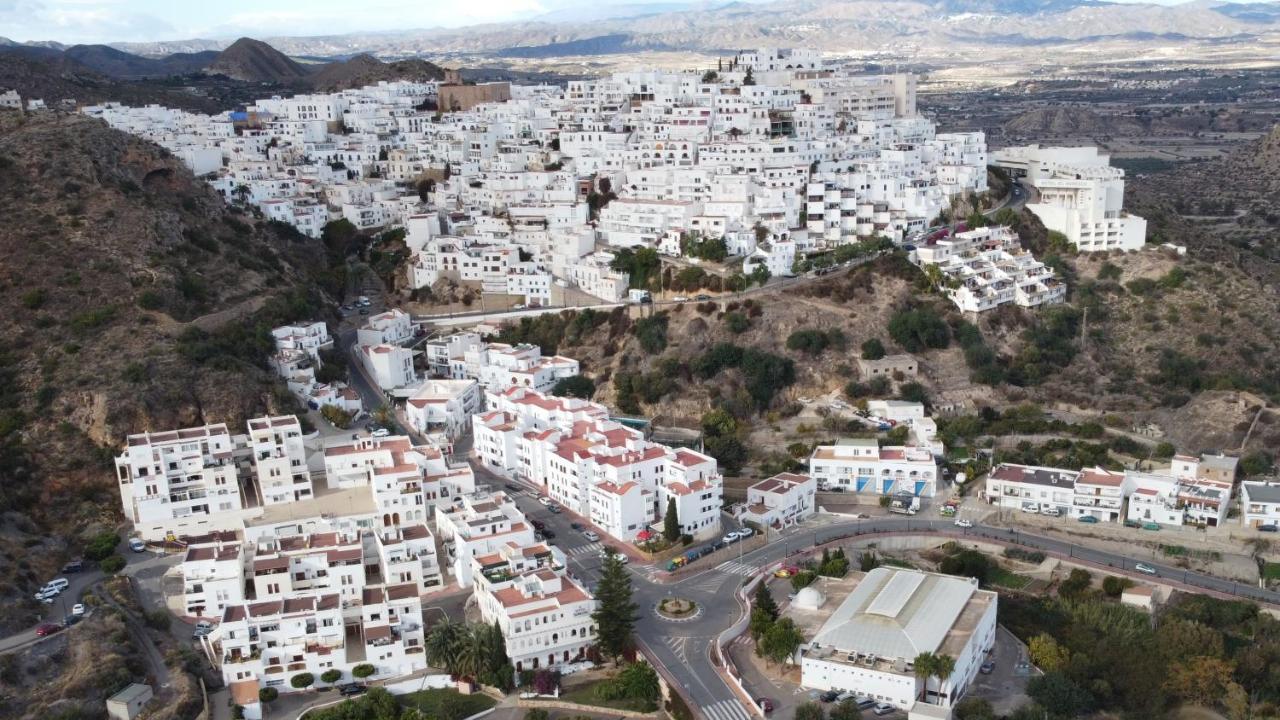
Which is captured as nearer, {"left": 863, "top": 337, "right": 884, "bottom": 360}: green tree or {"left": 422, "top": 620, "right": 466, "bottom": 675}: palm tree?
{"left": 422, "top": 620, "right": 466, "bottom": 675}: palm tree

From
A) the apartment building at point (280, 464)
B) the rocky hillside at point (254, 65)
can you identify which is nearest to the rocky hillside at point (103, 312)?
the apartment building at point (280, 464)

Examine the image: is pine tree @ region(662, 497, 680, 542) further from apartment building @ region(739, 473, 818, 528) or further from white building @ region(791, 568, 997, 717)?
white building @ region(791, 568, 997, 717)

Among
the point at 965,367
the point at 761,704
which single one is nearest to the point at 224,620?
the point at 761,704

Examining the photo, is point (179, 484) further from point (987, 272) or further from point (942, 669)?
point (987, 272)

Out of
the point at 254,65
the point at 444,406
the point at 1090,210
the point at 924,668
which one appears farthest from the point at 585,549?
the point at 254,65

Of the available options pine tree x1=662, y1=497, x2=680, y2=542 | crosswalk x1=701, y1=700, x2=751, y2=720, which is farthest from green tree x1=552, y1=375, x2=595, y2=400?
crosswalk x1=701, y1=700, x2=751, y2=720

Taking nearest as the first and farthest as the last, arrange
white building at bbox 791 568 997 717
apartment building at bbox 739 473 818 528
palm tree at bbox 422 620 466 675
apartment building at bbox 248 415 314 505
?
white building at bbox 791 568 997 717 < palm tree at bbox 422 620 466 675 < apartment building at bbox 739 473 818 528 < apartment building at bbox 248 415 314 505
